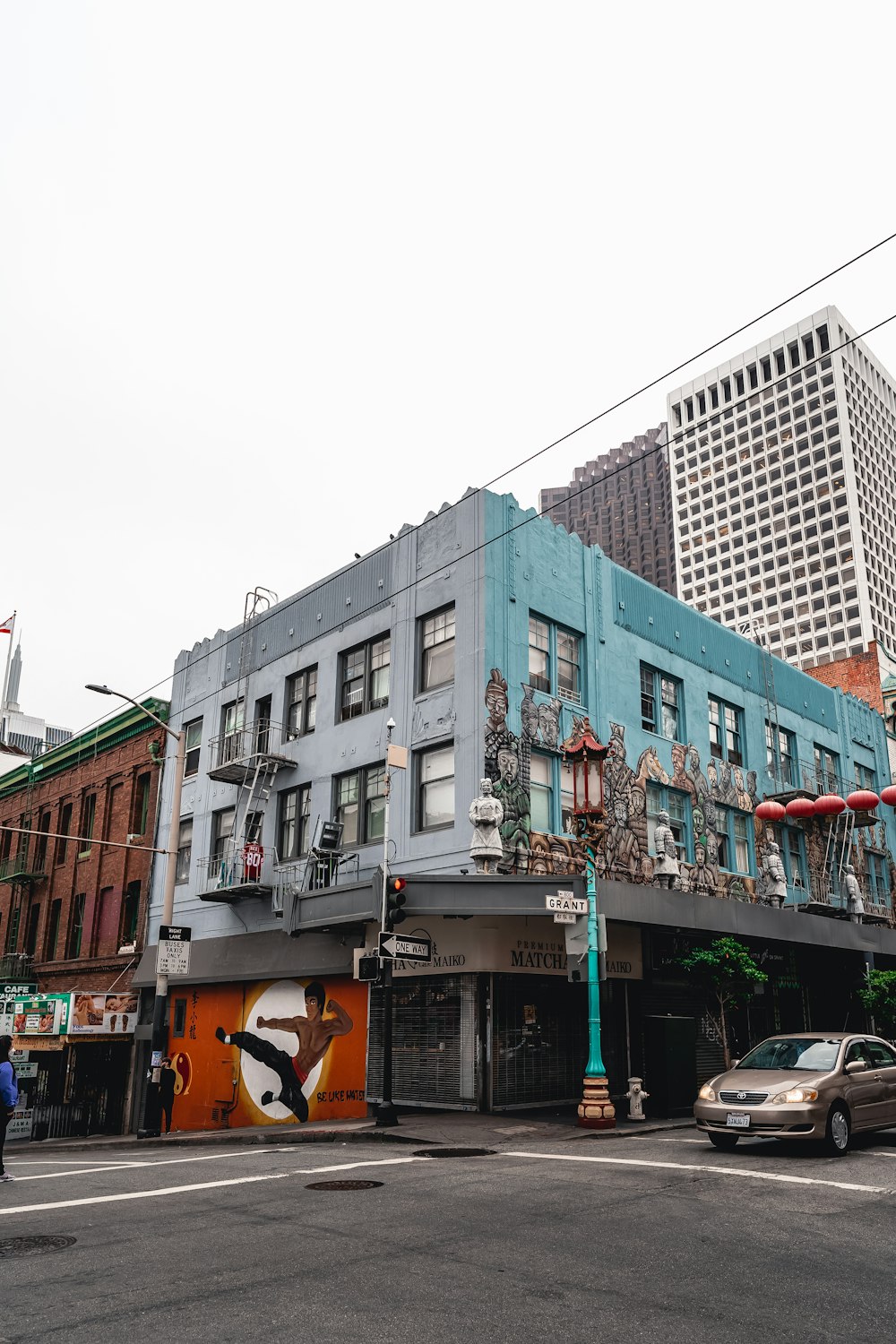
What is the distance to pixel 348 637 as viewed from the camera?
2630 centimetres

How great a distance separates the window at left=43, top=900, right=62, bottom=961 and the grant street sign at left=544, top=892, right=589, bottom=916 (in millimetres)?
24072

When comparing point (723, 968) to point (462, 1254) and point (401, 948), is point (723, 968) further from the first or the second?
point (462, 1254)

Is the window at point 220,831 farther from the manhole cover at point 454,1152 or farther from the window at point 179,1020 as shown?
the manhole cover at point 454,1152

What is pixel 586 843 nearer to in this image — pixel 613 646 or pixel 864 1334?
pixel 613 646

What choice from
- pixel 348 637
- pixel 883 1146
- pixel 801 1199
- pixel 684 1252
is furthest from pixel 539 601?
pixel 684 1252

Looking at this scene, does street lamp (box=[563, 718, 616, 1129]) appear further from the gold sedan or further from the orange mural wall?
the orange mural wall

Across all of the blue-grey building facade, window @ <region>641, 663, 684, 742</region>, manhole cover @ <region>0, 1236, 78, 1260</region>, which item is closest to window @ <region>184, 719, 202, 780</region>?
the blue-grey building facade

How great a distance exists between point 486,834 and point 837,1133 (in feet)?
28.8

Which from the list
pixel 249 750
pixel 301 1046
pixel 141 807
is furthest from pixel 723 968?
pixel 141 807

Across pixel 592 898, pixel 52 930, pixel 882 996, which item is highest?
pixel 52 930

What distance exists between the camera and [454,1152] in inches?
575

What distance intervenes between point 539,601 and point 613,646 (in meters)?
3.07

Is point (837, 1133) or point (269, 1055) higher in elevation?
point (269, 1055)

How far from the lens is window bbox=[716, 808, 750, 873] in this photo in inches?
1122
